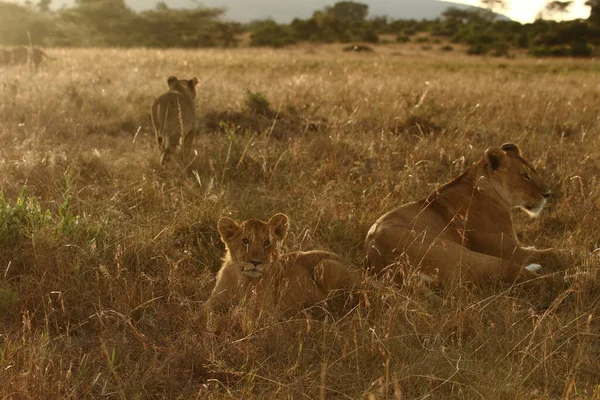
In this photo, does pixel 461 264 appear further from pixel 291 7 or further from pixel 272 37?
pixel 291 7

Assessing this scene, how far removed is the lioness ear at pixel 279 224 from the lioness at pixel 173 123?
295cm

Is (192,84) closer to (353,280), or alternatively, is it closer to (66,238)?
(66,238)

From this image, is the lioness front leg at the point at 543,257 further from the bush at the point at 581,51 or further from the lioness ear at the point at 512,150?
the bush at the point at 581,51

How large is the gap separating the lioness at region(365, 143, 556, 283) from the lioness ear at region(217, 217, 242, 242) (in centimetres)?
87

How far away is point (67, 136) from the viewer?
8.42 meters

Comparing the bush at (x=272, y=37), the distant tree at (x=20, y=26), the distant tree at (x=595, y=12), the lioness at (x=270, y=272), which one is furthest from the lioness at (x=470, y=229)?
A: the distant tree at (x=595, y=12)

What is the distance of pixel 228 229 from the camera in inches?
163

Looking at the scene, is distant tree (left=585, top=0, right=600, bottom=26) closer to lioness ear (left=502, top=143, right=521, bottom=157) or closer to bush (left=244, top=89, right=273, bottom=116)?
bush (left=244, top=89, right=273, bottom=116)

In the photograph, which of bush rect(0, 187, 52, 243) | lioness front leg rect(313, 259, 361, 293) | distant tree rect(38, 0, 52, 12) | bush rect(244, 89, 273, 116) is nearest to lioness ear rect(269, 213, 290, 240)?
lioness front leg rect(313, 259, 361, 293)

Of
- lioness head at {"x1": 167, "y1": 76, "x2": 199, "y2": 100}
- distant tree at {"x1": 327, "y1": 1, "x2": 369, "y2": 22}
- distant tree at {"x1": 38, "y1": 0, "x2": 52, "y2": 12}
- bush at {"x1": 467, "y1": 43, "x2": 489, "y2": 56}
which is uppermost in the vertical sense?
distant tree at {"x1": 327, "y1": 1, "x2": 369, "y2": 22}

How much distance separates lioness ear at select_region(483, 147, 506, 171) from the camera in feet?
16.4

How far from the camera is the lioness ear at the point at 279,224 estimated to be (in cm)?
411

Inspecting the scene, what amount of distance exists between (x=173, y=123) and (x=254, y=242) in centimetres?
363

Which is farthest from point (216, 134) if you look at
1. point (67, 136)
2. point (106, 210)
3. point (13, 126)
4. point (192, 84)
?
point (106, 210)
